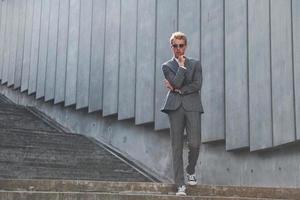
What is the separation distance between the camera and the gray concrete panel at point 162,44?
11406mm

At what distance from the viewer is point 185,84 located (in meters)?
6.12

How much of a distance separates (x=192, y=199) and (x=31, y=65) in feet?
39.4

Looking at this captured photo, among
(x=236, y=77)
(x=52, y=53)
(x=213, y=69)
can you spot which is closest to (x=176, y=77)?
(x=236, y=77)

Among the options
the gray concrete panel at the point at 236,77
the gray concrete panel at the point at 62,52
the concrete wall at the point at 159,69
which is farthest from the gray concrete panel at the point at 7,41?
the gray concrete panel at the point at 236,77

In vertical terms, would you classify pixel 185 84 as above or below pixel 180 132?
above

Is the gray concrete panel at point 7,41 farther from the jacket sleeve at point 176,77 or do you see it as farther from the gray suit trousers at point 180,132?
the gray suit trousers at point 180,132

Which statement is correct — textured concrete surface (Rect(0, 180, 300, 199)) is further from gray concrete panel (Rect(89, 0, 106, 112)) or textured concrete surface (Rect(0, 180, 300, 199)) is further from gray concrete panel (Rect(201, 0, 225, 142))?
gray concrete panel (Rect(89, 0, 106, 112))

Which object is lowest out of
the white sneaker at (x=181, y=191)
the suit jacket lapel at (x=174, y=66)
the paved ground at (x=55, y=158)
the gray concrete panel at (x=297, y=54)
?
the white sneaker at (x=181, y=191)

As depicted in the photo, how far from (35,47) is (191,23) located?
7221 millimetres

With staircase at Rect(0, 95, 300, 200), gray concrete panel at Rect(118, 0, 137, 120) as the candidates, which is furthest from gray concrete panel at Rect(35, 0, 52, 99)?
gray concrete panel at Rect(118, 0, 137, 120)

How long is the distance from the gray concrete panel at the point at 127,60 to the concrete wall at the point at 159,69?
0.9 inches

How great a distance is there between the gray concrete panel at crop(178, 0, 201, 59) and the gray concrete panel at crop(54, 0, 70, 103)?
481 cm

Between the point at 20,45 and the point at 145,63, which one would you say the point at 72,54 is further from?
the point at 20,45

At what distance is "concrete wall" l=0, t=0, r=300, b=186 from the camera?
363 inches
